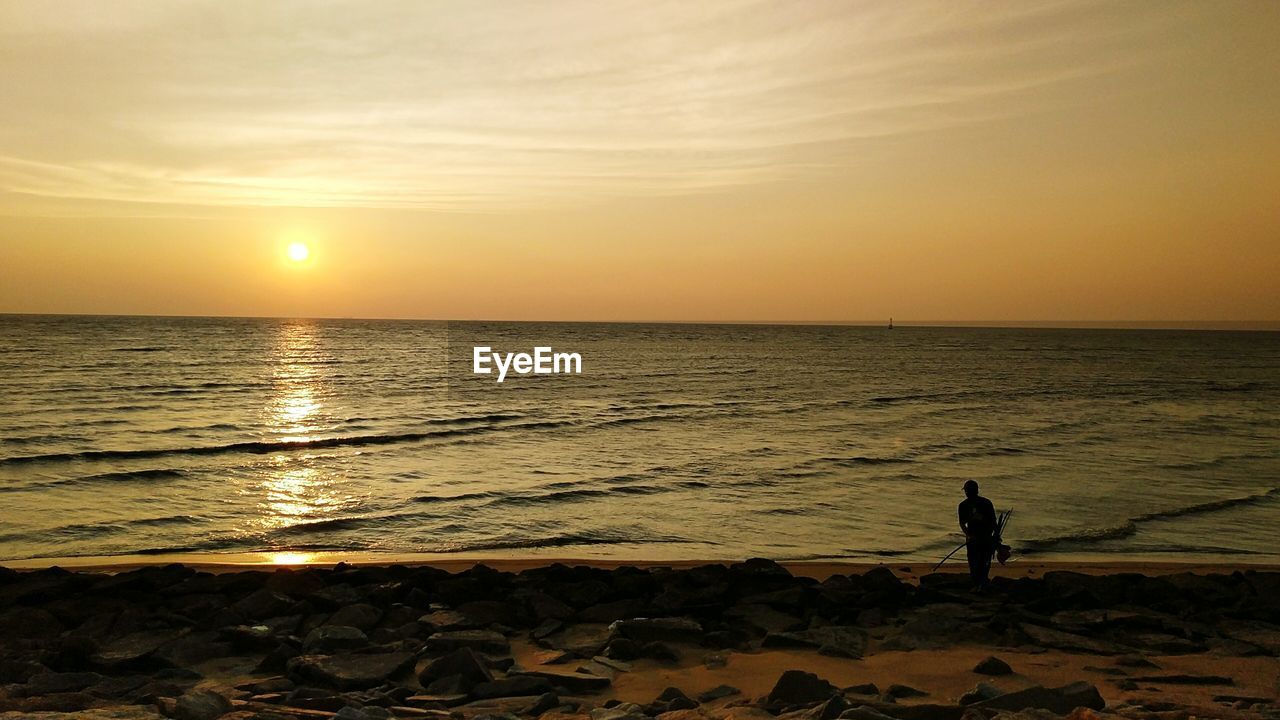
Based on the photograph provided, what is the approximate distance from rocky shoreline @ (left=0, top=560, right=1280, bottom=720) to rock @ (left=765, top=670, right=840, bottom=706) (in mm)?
18

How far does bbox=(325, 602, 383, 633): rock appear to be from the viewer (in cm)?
952

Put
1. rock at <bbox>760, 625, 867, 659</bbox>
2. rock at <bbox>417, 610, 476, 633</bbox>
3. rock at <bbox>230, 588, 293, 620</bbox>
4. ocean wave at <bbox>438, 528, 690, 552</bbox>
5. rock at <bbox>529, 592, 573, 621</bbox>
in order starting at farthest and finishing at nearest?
ocean wave at <bbox>438, 528, 690, 552</bbox> → rock at <bbox>529, 592, 573, 621</bbox> → rock at <bbox>230, 588, 293, 620</bbox> → rock at <bbox>417, 610, 476, 633</bbox> → rock at <bbox>760, 625, 867, 659</bbox>

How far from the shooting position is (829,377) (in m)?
66.0

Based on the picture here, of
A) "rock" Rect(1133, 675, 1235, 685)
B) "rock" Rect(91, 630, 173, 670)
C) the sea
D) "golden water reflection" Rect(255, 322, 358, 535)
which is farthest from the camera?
"golden water reflection" Rect(255, 322, 358, 535)

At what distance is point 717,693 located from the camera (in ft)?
25.2

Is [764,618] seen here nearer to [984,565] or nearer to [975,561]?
[975,561]

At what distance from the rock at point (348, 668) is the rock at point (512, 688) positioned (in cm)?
94

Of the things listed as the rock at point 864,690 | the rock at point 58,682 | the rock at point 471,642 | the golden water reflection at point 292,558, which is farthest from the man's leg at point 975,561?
the golden water reflection at point 292,558

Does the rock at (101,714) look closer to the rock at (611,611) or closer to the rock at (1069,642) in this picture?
the rock at (611,611)

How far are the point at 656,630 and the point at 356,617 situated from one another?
3246mm

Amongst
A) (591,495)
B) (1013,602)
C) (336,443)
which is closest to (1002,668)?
(1013,602)

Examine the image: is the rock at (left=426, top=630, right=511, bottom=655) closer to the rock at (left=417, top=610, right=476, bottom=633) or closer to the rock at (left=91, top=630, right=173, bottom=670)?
the rock at (left=417, top=610, right=476, bottom=633)

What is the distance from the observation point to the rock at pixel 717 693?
25.1ft

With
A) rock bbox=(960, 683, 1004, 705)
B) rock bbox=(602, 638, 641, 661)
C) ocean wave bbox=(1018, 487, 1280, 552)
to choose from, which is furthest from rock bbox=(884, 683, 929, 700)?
ocean wave bbox=(1018, 487, 1280, 552)
